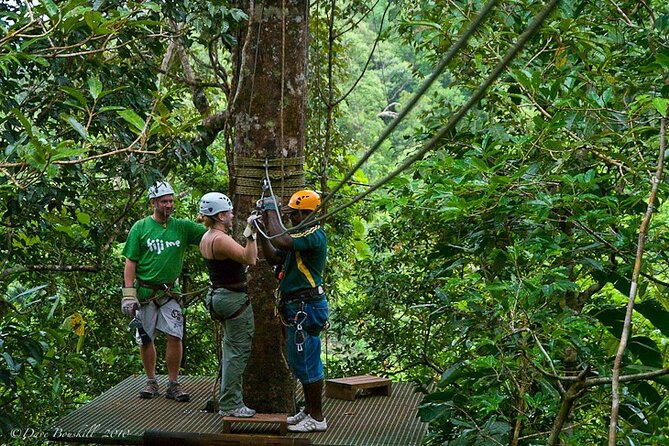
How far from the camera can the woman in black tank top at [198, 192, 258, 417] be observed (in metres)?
4.95

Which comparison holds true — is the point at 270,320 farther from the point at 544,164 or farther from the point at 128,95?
the point at 544,164

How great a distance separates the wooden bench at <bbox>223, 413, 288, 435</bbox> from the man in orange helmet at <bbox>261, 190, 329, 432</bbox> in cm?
11

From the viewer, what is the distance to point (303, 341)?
15.9ft

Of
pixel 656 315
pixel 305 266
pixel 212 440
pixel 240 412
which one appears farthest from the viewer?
pixel 240 412

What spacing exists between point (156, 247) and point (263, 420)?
4.77 feet

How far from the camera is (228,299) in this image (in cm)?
499

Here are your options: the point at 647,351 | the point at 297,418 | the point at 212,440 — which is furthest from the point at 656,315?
the point at 212,440

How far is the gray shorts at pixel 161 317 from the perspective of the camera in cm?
570

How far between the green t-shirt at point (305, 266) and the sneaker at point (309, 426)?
0.71 meters

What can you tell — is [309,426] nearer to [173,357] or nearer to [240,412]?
[240,412]

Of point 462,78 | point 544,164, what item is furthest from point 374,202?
point 462,78

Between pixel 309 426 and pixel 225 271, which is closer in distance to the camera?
pixel 309 426

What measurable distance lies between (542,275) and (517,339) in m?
0.32

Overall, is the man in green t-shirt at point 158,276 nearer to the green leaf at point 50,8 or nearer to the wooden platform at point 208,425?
the wooden platform at point 208,425
